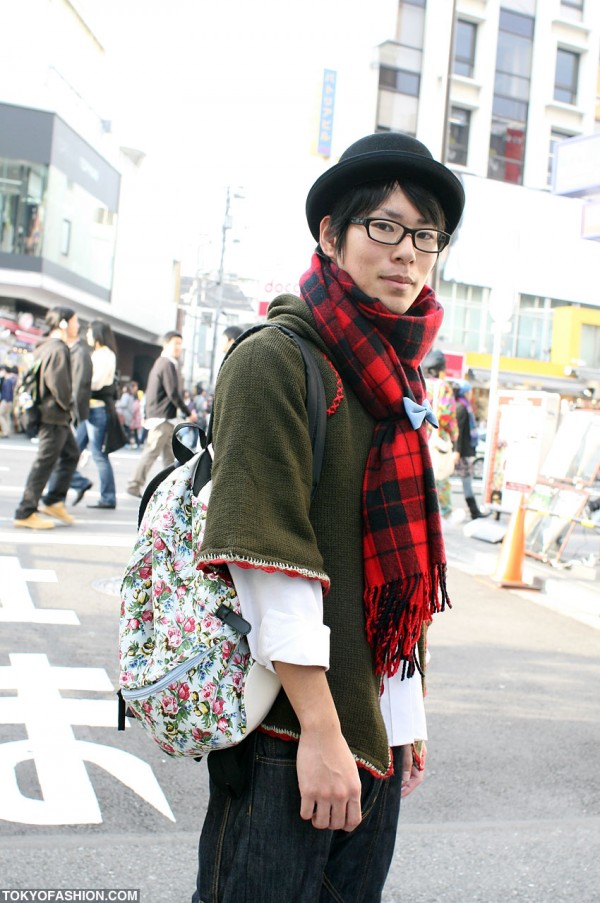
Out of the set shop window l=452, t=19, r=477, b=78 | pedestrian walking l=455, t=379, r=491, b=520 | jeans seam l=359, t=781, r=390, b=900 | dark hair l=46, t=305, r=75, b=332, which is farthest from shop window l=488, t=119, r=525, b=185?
jeans seam l=359, t=781, r=390, b=900

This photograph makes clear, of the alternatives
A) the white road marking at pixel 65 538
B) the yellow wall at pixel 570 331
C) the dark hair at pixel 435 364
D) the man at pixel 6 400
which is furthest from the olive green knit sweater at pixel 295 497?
the yellow wall at pixel 570 331

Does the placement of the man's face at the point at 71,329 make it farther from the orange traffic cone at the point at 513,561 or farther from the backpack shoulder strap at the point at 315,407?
the backpack shoulder strap at the point at 315,407

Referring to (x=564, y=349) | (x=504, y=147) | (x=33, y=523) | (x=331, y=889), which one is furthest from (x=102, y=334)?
(x=564, y=349)

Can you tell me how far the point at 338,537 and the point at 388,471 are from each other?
147 mm

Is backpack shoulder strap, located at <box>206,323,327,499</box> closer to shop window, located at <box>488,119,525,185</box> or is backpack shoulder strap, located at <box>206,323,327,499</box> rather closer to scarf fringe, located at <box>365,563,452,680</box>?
scarf fringe, located at <box>365,563,452,680</box>

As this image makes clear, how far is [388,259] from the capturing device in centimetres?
170

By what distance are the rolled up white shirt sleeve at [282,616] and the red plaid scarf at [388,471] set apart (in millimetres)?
151

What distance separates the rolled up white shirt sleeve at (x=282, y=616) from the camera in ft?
4.66

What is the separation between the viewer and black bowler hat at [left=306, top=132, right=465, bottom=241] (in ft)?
5.43

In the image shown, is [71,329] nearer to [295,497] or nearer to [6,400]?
[295,497]

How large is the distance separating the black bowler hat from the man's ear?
0.02 meters

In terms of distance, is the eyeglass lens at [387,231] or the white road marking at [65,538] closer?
the eyeglass lens at [387,231]

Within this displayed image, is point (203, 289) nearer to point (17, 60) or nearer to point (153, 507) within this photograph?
point (17, 60)

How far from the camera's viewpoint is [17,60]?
30.3m
